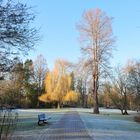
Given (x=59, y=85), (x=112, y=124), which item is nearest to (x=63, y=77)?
(x=59, y=85)

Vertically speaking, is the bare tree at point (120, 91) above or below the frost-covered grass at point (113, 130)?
above

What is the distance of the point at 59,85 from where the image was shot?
86438 millimetres

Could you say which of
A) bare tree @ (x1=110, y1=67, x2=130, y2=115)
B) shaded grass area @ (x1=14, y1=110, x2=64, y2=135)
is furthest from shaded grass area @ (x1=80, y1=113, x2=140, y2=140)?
bare tree @ (x1=110, y1=67, x2=130, y2=115)

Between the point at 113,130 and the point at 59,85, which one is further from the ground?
the point at 59,85

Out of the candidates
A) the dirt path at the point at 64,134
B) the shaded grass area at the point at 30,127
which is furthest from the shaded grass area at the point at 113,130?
the shaded grass area at the point at 30,127

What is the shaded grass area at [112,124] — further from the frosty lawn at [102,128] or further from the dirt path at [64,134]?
the dirt path at [64,134]

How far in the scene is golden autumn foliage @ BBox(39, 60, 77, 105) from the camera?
8638 centimetres

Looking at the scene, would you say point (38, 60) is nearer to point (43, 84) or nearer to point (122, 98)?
point (43, 84)

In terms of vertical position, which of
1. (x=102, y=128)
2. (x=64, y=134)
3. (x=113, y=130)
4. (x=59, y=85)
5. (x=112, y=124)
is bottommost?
(x=64, y=134)

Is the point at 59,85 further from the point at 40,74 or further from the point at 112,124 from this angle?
the point at 112,124

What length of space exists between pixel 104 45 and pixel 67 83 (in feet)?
117

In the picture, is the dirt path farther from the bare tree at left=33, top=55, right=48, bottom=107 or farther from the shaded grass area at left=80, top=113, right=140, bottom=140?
the bare tree at left=33, top=55, right=48, bottom=107

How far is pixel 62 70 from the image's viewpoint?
87062 millimetres

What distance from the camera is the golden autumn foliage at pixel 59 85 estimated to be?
3401 inches
